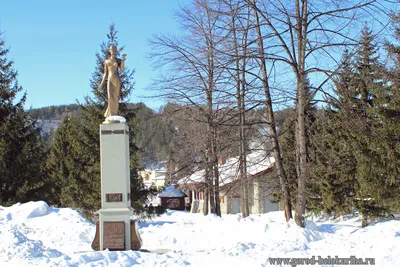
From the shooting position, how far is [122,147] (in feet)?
34.7

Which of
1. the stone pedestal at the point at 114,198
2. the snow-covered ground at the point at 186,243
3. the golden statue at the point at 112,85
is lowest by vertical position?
the snow-covered ground at the point at 186,243

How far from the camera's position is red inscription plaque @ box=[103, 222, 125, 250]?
1045 cm

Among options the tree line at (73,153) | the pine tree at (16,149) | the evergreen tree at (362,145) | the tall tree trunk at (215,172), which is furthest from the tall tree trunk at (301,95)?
the pine tree at (16,149)

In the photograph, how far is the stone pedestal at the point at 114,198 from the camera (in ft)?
34.3

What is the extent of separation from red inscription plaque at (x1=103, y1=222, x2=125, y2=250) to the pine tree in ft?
35.2

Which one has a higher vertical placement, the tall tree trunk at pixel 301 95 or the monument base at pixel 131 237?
the tall tree trunk at pixel 301 95

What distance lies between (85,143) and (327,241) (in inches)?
490

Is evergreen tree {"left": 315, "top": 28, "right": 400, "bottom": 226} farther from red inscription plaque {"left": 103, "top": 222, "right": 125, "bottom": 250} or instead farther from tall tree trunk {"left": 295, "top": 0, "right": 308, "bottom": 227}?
red inscription plaque {"left": 103, "top": 222, "right": 125, "bottom": 250}

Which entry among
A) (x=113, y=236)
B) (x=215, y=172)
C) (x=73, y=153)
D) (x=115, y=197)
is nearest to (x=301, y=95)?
(x=115, y=197)

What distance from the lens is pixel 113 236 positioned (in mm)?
10438

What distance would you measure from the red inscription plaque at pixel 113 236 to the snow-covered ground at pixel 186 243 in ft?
2.11

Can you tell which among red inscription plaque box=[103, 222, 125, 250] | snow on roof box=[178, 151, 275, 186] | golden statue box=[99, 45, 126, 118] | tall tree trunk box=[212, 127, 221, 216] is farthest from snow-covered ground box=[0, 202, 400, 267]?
golden statue box=[99, 45, 126, 118]

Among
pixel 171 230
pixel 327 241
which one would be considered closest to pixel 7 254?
pixel 171 230

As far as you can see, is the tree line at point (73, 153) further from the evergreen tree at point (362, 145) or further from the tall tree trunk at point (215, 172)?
the evergreen tree at point (362, 145)
